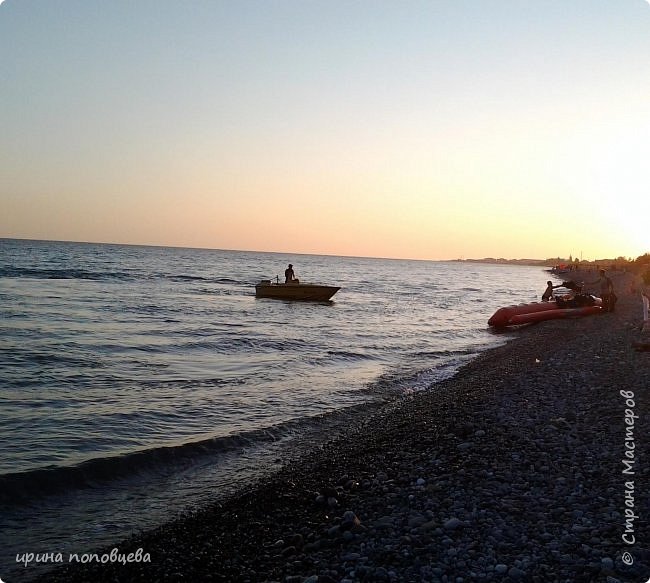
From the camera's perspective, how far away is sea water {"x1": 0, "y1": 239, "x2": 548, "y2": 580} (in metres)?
6.88

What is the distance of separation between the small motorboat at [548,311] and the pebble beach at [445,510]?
15652 mm

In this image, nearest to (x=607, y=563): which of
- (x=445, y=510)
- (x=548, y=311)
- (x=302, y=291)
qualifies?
(x=445, y=510)

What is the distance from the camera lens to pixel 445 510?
5.29 meters

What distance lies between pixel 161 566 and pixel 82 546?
1.37 m

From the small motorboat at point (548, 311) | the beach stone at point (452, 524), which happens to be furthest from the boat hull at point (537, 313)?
the beach stone at point (452, 524)

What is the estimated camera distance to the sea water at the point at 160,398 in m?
6.88

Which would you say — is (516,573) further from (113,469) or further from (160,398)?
(160,398)

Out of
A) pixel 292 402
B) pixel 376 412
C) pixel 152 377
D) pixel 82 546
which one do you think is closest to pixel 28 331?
pixel 152 377

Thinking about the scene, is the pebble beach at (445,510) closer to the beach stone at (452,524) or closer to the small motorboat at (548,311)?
the beach stone at (452,524)

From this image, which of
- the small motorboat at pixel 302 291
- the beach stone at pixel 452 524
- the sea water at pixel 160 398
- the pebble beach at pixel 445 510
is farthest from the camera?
the small motorboat at pixel 302 291

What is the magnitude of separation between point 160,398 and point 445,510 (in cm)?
792

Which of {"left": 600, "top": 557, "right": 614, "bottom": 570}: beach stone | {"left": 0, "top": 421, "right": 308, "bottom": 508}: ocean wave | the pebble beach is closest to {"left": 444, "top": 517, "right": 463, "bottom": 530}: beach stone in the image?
the pebble beach

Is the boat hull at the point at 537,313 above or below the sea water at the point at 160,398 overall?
above

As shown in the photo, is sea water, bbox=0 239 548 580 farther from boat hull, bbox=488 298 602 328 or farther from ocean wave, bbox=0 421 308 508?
boat hull, bbox=488 298 602 328
